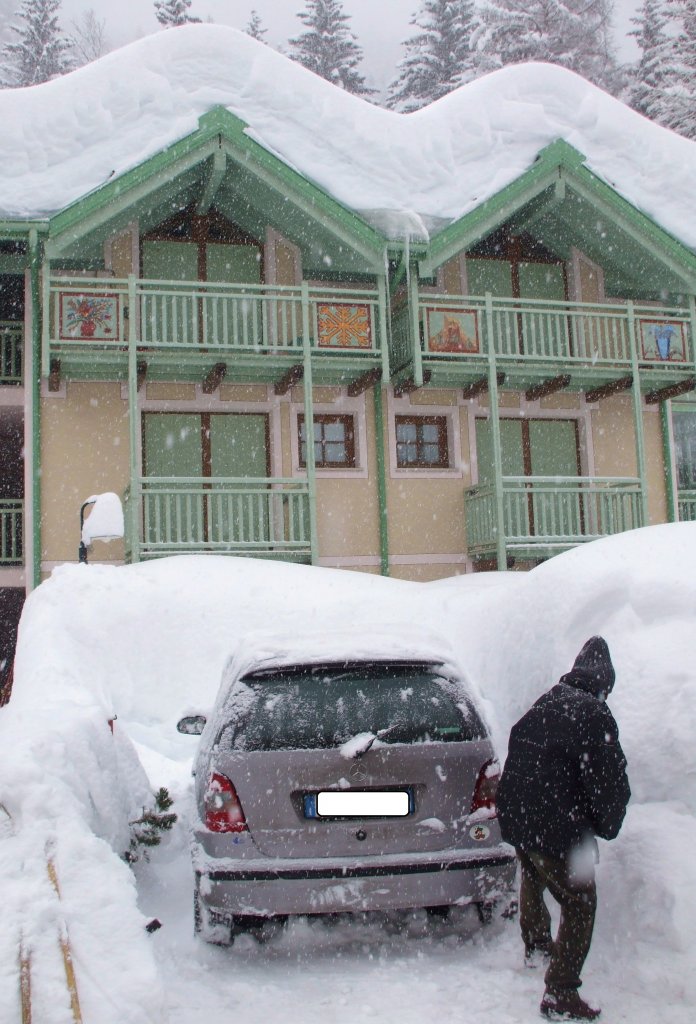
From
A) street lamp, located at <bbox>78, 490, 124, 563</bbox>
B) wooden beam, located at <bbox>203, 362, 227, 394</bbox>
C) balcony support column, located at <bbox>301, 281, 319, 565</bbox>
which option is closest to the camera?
street lamp, located at <bbox>78, 490, 124, 563</bbox>

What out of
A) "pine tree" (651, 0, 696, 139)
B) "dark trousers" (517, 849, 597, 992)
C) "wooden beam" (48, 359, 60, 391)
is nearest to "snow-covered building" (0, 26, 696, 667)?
"wooden beam" (48, 359, 60, 391)

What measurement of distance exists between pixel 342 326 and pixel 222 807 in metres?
12.3

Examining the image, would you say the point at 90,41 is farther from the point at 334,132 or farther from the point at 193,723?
the point at 193,723

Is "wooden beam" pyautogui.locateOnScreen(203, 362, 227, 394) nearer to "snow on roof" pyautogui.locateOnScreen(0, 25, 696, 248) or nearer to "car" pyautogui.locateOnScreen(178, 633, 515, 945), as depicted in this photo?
"snow on roof" pyautogui.locateOnScreen(0, 25, 696, 248)

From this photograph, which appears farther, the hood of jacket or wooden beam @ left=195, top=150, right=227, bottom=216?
wooden beam @ left=195, top=150, right=227, bottom=216

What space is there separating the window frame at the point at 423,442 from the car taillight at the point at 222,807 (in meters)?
13.0

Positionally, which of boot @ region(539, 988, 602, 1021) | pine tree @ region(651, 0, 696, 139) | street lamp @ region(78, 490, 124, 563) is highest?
pine tree @ region(651, 0, 696, 139)

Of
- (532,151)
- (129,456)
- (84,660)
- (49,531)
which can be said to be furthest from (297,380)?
(84,660)

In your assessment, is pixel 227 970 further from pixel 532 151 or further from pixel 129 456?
pixel 532 151

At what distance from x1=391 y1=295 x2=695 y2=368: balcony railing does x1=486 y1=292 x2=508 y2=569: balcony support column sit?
0.16 feet

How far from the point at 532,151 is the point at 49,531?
10825 mm

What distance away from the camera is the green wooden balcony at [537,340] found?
16531mm

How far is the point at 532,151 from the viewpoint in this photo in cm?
1781

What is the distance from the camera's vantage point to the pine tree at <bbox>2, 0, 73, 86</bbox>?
39.2 meters
